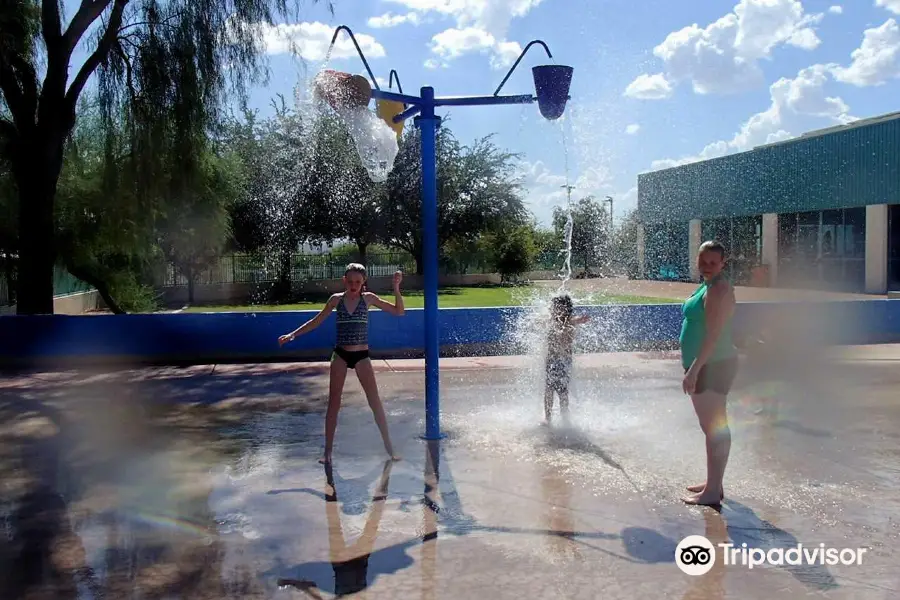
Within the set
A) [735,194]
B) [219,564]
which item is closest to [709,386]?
[219,564]

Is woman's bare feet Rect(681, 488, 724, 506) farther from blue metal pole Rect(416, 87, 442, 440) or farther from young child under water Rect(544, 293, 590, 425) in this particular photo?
blue metal pole Rect(416, 87, 442, 440)

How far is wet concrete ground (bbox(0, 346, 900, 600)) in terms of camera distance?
4.02m

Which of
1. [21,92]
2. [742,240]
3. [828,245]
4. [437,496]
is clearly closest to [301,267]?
[742,240]

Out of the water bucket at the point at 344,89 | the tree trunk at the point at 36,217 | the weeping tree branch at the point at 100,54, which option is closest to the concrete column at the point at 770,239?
the weeping tree branch at the point at 100,54

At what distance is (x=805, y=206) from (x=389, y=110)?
2921 centimetres

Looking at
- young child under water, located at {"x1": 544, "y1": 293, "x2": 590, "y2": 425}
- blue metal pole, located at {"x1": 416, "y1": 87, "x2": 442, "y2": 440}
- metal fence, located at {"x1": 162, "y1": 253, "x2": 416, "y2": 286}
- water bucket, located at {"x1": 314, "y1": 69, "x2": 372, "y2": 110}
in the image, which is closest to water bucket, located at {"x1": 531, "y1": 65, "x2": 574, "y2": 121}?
blue metal pole, located at {"x1": 416, "y1": 87, "x2": 442, "y2": 440}

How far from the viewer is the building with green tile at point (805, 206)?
29.0 m

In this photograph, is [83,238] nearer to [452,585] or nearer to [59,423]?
[59,423]

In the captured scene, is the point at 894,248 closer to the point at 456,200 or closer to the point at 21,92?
the point at 456,200

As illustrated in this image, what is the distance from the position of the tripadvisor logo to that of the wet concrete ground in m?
0.06

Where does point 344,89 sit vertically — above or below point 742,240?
below

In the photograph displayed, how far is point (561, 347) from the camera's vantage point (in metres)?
7.22

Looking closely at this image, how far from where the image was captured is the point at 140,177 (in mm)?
13992

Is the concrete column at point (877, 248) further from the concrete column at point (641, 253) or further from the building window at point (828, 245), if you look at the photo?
the concrete column at point (641, 253)
